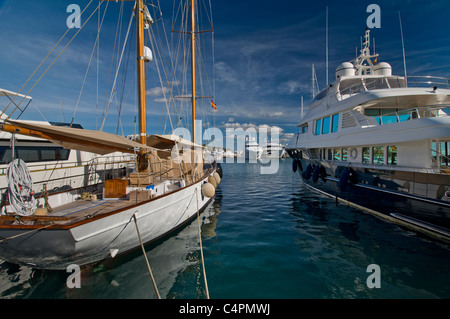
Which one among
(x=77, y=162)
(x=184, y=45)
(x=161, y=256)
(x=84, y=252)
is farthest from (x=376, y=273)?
(x=184, y=45)

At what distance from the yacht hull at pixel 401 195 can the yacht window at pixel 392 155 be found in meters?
0.65

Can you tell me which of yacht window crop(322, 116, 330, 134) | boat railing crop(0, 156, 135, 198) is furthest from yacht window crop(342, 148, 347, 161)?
boat railing crop(0, 156, 135, 198)

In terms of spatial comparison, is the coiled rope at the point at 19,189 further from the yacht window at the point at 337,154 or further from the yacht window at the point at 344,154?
the yacht window at the point at 337,154

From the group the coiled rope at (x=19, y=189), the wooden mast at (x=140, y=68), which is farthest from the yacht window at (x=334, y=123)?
the coiled rope at (x=19, y=189)

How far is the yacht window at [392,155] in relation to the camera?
31.2 ft

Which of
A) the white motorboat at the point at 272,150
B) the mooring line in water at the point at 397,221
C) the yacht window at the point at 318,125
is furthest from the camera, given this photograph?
the white motorboat at the point at 272,150

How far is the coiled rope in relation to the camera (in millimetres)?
4914

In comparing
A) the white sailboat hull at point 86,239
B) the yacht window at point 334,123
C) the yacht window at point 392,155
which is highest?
the yacht window at point 334,123

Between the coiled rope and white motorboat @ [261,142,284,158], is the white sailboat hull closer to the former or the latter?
the coiled rope

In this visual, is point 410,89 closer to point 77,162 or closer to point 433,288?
point 433,288

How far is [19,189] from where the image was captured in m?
5.10

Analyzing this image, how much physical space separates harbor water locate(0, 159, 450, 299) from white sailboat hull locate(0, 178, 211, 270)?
490 millimetres

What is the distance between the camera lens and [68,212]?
6.44 metres

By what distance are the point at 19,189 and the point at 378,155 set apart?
45.8 feet
